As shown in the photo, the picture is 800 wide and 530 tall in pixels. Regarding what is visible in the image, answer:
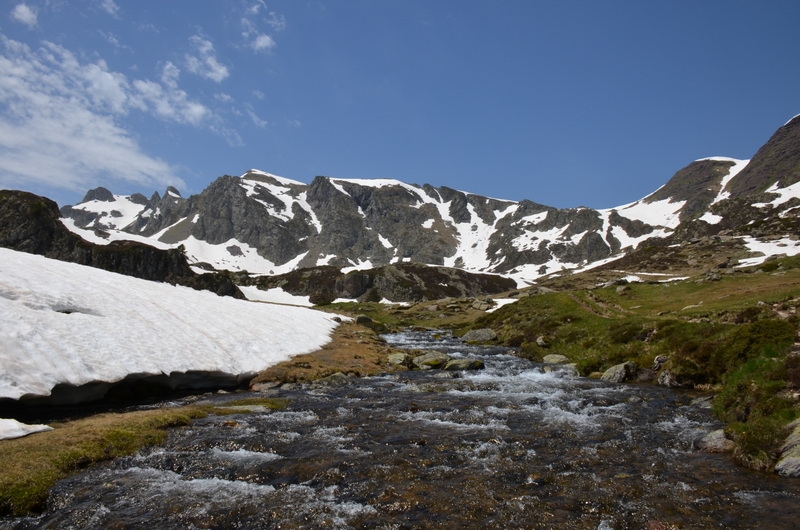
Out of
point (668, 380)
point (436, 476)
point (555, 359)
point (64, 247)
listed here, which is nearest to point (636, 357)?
point (668, 380)

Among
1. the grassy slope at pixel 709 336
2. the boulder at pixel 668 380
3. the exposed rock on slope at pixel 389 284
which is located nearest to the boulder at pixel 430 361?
the grassy slope at pixel 709 336

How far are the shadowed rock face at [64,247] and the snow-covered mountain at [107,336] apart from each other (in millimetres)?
109272

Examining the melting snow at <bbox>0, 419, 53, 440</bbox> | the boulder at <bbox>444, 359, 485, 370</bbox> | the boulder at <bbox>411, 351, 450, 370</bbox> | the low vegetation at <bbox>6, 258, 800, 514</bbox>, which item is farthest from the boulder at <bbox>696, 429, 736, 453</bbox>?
the melting snow at <bbox>0, 419, 53, 440</bbox>

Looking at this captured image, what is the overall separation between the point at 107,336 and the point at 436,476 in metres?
19.2

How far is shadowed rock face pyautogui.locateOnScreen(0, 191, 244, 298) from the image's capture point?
13162cm

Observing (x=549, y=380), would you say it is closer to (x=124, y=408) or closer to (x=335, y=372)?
(x=335, y=372)

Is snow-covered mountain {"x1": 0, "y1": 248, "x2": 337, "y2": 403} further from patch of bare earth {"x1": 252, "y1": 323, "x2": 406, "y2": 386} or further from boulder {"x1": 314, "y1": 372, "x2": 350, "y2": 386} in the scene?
boulder {"x1": 314, "y1": 372, "x2": 350, "y2": 386}

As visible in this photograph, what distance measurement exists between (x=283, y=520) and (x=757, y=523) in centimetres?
1086

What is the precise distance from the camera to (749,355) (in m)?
20.7

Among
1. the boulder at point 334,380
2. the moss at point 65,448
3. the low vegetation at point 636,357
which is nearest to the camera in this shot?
the moss at point 65,448

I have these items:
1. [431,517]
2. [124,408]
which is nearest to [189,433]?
[124,408]

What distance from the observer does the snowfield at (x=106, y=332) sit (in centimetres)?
1794

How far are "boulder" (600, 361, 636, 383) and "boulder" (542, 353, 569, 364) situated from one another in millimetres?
6634

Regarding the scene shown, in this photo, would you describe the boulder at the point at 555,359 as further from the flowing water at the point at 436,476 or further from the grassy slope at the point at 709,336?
the flowing water at the point at 436,476
